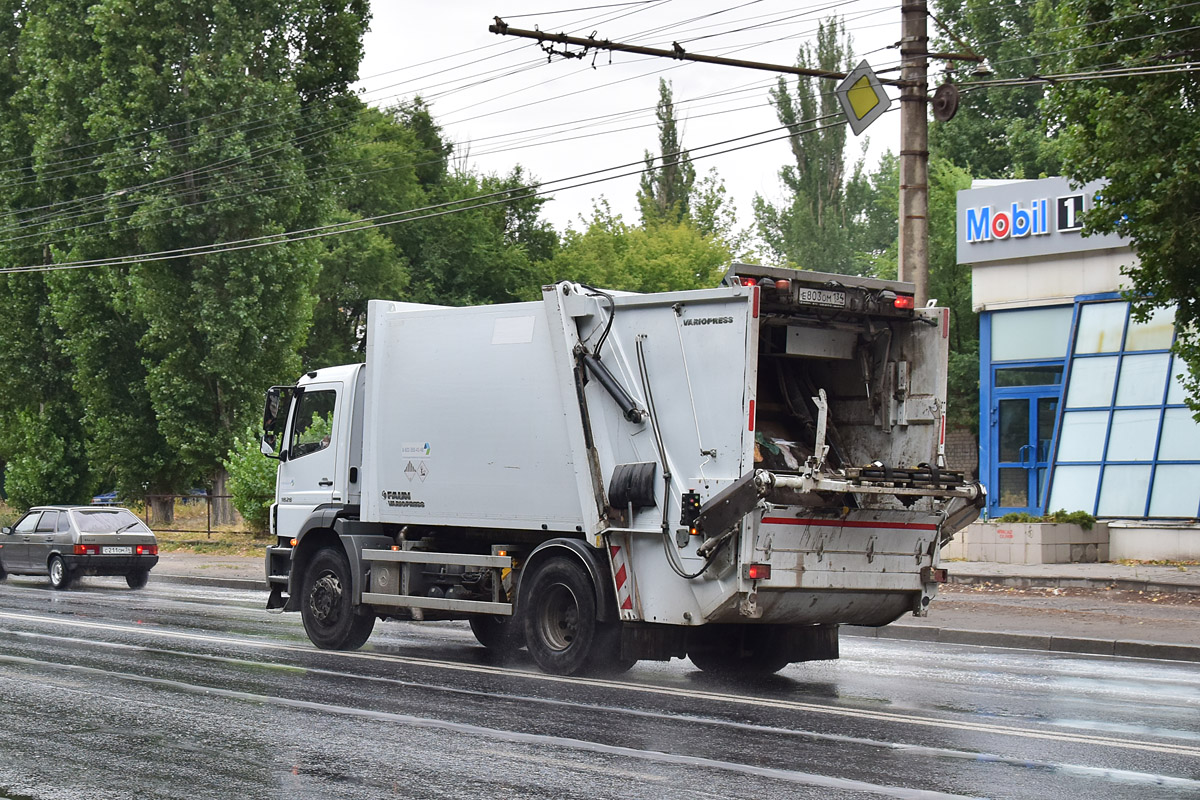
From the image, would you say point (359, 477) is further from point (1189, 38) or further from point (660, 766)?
point (1189, 38)

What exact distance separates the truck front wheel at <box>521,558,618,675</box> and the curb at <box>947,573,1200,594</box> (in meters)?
10.7

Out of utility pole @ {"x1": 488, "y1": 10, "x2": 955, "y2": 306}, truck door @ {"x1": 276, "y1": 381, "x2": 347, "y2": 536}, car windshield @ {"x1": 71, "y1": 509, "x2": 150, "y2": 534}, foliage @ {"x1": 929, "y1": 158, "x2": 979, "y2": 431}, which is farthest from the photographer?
foliage @ {"x1": 929, "y1": 158, "x2": 979, "y2": 431}

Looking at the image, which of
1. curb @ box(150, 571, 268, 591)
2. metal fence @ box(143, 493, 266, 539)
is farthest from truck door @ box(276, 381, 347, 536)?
metal fence @ box(143, 493, 266, 539)

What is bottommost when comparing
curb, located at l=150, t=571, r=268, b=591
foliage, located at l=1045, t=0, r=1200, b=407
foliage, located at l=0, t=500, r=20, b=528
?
curb, located at l=150, t=571, r=268, b=591

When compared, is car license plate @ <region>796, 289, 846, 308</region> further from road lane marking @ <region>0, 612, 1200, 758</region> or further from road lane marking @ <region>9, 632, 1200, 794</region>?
road lane marking @ <region>9, 632, 1200, 794</region>

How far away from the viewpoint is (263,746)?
27.1ft

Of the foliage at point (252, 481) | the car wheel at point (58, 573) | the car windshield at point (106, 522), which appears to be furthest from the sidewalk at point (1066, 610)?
the foliage at point (252, 481)

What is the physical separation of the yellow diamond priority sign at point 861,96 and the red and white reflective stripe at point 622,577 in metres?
7.55

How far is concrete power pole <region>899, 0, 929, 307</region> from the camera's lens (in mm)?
16734

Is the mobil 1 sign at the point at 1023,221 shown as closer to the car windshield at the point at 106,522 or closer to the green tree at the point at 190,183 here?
the car windshield at the point at 106,522

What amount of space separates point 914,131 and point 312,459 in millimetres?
7886

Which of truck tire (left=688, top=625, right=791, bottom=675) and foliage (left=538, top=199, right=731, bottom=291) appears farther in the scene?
foliage (left=538, top=199, right=731, bottom=291)

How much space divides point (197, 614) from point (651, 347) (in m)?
9.19

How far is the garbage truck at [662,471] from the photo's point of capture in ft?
35.4
